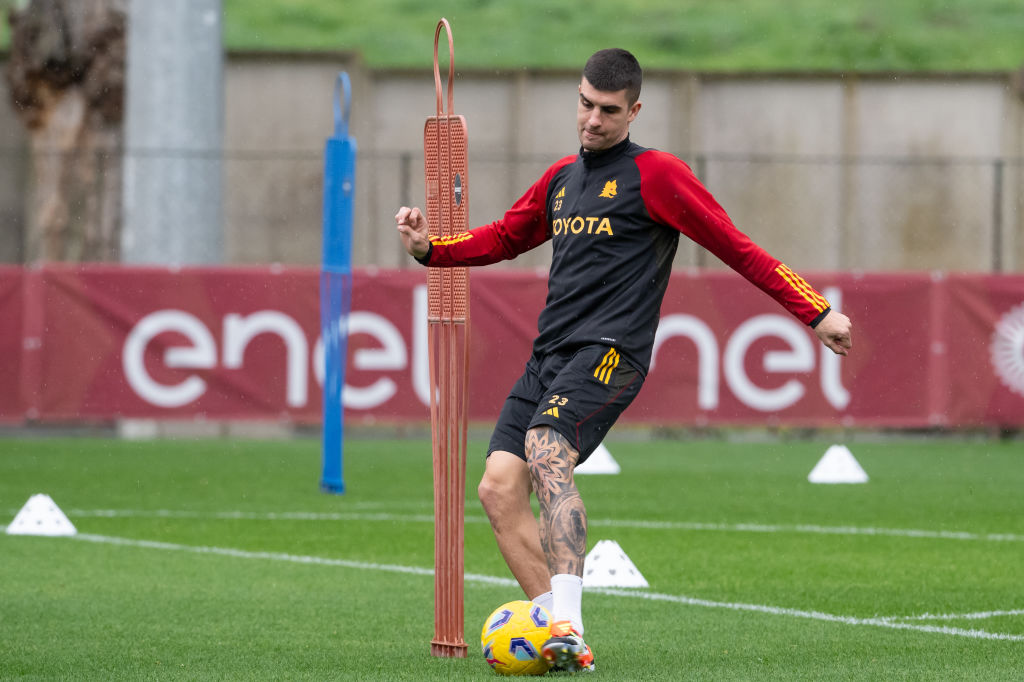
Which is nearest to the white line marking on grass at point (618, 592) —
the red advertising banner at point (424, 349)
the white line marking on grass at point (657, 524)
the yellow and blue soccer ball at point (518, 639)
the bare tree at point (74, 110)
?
the white line marking on grass at point (657, 524)

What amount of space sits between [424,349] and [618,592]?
8.80 meters

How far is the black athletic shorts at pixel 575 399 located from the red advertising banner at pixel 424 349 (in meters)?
10.3

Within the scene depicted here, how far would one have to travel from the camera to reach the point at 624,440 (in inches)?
739

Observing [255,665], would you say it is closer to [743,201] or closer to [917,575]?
[917,575]

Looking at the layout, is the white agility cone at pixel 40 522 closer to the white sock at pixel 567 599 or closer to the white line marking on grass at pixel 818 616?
the white line marking on grass at pixel 818 616

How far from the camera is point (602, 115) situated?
6262 millimetres

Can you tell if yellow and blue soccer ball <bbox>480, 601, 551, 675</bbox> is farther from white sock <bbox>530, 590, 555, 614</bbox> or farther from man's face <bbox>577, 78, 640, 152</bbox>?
man's face <bbox>577, 78, 640, 152</bbox>

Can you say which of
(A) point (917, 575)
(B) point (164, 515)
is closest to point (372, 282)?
(B) point (164, 515)

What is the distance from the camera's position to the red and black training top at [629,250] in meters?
6.21

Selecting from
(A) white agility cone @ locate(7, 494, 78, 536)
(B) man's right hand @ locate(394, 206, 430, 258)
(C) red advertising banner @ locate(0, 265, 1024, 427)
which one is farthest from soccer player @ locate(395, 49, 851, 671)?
(C) red advertising banner @ locate(0, 265, 1024, 427)

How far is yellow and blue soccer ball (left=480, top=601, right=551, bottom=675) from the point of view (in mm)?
6018

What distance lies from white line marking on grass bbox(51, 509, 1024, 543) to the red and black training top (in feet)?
15.2

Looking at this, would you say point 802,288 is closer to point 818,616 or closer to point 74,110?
point 818,616

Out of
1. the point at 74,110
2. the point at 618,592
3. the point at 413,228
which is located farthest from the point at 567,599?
the point at 74,110
